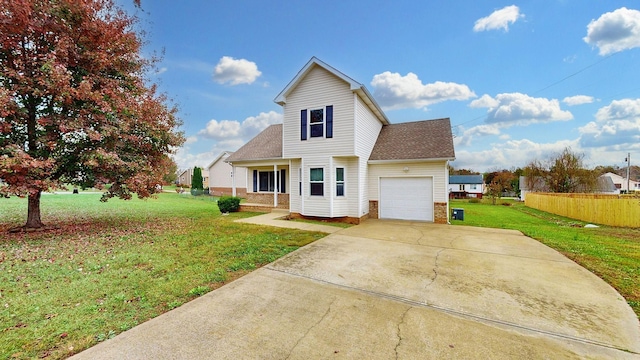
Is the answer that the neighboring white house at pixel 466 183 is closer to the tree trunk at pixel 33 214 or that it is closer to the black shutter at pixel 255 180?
the black shutter at pixel 255 180

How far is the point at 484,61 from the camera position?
15883 mm

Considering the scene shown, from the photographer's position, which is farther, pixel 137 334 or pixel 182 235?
pixel 182 235


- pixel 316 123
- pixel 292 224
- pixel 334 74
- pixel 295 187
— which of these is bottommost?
pixel 292 224

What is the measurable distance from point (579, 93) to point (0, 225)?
3166 centimetres

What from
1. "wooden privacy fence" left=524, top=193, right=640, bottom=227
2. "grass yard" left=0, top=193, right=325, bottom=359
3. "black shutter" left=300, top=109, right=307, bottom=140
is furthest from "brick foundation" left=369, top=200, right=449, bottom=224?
"wooden privacy fence" left=524, top=193, right=640, bottom=227

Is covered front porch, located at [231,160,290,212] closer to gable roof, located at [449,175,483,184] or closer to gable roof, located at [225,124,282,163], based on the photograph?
gable roof, located at [225,124,282,163]

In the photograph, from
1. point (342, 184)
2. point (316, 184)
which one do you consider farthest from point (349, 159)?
point (316, 184)

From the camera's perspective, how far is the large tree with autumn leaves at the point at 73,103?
7.32 m

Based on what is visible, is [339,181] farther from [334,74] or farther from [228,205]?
[228,205]

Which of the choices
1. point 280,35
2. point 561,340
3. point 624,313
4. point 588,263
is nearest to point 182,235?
point 561,340

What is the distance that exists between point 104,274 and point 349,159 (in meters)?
9.41

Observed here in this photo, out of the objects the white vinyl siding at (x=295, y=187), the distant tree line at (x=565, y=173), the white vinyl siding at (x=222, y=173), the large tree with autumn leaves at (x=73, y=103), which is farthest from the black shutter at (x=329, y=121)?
the distant tree line at (x=565, y=173)

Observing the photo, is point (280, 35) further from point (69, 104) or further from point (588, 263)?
point (588, 263)

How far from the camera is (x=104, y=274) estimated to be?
16.5 ft
